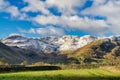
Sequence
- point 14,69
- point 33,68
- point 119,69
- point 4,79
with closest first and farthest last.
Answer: point 4,79, point 119,69, point 14,69, point 33,68

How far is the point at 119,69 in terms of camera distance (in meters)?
135

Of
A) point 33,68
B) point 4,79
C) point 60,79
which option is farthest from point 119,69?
point 4,79

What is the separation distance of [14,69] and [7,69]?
164 inches

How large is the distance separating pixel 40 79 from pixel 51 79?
107 inches

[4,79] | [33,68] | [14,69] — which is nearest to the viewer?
[4,79]

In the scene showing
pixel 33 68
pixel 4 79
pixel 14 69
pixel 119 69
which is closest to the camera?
pixel 4 79

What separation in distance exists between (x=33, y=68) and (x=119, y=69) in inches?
1859

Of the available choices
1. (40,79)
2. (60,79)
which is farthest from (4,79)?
(60,79)

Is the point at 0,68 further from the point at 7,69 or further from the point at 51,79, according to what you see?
the point at 51,79

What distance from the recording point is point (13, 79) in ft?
240

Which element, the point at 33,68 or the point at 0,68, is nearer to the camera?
the point at 0,68

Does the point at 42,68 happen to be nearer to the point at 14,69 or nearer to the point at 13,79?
the point at 14,69

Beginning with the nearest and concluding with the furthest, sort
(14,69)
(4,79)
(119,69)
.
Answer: (4,79)
(119,69)
(14,69)

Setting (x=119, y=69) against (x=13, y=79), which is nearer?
(x=13, y=79)
